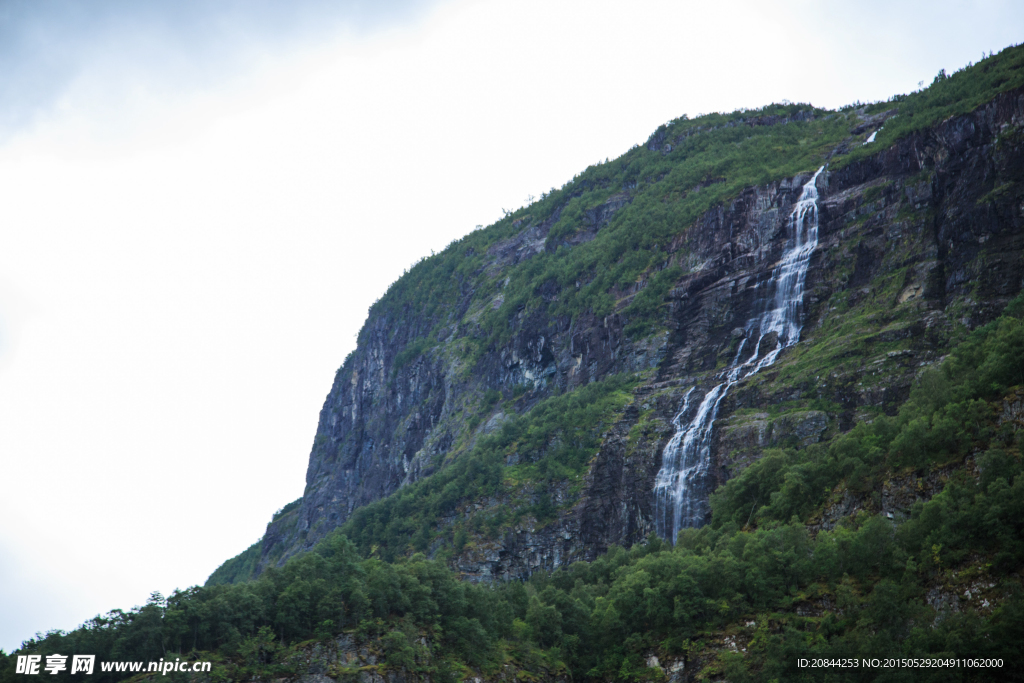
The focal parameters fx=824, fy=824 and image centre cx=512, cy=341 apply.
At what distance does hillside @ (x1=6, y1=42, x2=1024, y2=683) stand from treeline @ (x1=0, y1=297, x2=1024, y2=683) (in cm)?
23

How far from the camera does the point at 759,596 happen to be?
61531mm

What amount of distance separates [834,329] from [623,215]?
81049mm

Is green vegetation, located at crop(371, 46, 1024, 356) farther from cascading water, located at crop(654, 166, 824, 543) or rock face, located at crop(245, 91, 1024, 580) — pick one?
cascading water, located at crop(654, 166, 824, 543)

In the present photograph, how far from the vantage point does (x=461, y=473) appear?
415ft

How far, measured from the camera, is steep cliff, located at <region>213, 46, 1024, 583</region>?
94625mm

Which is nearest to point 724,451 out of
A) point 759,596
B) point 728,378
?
point 728,378

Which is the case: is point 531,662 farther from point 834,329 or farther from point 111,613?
point 834,329

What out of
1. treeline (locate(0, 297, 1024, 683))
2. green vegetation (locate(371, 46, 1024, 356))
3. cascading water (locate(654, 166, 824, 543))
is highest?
green vegetation (locate(371, 46, 1024, 356))

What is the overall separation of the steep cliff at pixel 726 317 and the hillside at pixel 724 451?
46 cm

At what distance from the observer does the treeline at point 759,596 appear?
51594mm

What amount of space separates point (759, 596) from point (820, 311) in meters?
58.8

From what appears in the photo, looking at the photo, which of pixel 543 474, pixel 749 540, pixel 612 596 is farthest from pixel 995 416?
pixel 543 474

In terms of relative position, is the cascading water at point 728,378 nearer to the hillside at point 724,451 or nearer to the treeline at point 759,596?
the hillside at point 724,451

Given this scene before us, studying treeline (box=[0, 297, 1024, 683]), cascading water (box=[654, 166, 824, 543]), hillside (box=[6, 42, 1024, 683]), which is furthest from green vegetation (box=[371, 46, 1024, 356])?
treeline (box=[0, 297, 1024, 683])
